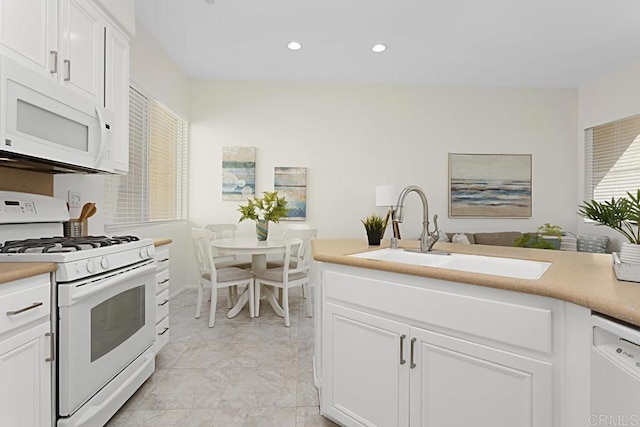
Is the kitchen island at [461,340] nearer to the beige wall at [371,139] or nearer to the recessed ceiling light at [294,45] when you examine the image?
the recessed ceiling light at [294,45]

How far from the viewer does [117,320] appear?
170cm

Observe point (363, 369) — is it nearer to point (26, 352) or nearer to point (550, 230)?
point (26, 352)

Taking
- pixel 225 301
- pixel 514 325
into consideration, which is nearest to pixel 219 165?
pixel 225 301

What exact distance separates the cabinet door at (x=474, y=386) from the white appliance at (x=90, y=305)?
1384mm

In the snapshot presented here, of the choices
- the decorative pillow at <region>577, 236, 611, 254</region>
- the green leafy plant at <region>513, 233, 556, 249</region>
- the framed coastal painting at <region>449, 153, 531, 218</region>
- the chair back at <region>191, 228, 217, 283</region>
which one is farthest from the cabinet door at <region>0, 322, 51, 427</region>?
the decorative pillow at <region>577, 236, 611, 254</region>

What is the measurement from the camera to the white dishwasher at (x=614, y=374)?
77 cm

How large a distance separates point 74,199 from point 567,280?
2810 millimetres

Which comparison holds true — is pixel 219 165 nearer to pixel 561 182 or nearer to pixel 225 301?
pixel 225 301

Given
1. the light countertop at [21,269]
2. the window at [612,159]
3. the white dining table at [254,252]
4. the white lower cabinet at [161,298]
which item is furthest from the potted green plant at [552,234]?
the light countertop at [21,269]

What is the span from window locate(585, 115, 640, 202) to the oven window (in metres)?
5.43

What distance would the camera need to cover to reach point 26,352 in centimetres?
122

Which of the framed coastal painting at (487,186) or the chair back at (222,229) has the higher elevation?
the framed coastal painting at (487,186)

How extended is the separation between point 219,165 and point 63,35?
113 inches

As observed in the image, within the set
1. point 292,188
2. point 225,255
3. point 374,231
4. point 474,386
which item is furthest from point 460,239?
point 474,386
